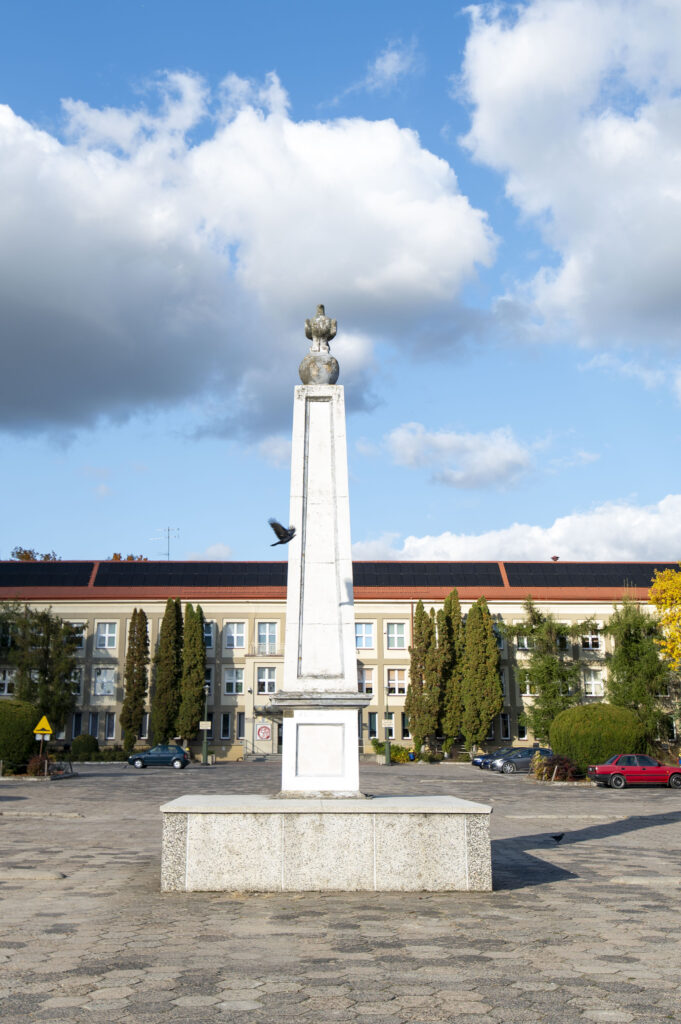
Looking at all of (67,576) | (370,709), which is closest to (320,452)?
(370,709)

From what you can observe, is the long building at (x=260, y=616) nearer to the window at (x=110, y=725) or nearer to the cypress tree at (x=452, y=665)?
the window at (x=110, y=725)

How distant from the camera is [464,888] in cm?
959

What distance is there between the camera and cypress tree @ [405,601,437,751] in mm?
56844

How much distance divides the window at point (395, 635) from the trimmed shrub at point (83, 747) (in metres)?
21.2

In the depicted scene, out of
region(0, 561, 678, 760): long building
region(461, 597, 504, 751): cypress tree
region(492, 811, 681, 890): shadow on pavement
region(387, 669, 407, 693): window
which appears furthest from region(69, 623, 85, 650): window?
region(492, 811, 681, 890): shadow on pavement

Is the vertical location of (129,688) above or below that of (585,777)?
above

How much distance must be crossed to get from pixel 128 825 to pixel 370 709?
43139 millimetres

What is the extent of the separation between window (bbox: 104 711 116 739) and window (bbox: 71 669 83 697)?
257 centimetres

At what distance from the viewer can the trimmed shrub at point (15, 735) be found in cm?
3553

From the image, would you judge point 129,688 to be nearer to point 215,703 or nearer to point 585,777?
point 215,703

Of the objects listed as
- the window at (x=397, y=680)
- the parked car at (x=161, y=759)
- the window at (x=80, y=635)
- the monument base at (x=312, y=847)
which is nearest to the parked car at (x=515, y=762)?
the parked car at (x=161, y=759)

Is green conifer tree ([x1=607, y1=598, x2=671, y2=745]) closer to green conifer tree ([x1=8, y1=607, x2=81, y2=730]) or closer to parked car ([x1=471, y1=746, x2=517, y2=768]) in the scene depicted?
parked car ([x1=471, y1=746, x2=517, y2=768])

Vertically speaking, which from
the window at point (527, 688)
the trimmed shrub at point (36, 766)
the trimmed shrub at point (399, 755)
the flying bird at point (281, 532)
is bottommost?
the trimmed shrub at point (399, 755)

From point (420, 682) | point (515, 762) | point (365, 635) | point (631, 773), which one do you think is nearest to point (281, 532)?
point (631, 773)
